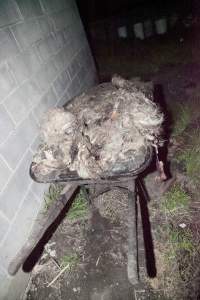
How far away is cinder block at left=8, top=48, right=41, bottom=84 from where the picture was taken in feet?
8.52

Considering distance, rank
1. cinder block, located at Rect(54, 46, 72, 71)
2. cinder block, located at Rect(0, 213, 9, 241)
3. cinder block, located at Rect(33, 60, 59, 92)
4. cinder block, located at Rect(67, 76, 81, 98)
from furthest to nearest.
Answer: cinder block, located at Rect(67, 76, 81, 98) < cinder block, located at Rect(54, 46, 72, 71) < cinder block, located at Rect(33, 60, 59, 92) < cinder block, located at Rect(0, 213, 9, 241)

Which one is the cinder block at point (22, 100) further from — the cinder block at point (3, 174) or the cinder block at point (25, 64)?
the cinder block at point (3, 174)

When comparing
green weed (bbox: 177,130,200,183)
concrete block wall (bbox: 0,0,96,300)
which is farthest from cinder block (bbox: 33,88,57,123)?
green weed (bbox: 177,130,200,183)

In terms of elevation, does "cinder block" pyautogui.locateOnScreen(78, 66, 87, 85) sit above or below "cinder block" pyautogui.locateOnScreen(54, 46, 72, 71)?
below

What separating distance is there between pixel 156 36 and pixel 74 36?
4.50 metres

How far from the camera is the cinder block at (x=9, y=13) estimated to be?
2.54m

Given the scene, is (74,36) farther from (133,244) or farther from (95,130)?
(133,244)

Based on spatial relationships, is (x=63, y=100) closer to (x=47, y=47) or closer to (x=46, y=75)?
(x=46, y=75)

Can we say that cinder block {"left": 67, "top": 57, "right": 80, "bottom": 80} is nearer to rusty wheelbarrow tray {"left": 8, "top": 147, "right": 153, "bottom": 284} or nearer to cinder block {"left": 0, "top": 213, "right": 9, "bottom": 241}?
rusty wheelbarrow tray {"left": 8, "top": 147, "right": 153, "bottom": 284}

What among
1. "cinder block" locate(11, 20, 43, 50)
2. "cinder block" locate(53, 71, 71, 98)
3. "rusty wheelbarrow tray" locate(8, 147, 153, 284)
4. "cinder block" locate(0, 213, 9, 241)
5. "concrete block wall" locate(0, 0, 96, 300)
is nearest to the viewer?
"rusty wheelbarrow tray" locate(8, 147, 153, 284)

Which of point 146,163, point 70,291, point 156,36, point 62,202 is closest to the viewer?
point 146,163

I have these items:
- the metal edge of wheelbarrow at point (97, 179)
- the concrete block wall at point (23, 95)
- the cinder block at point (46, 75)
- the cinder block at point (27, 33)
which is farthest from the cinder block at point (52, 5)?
the metal edge of wheelbarrow at point (97, 179)

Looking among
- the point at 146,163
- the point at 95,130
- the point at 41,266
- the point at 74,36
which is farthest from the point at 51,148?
the point at 74,36

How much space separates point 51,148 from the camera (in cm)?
226
